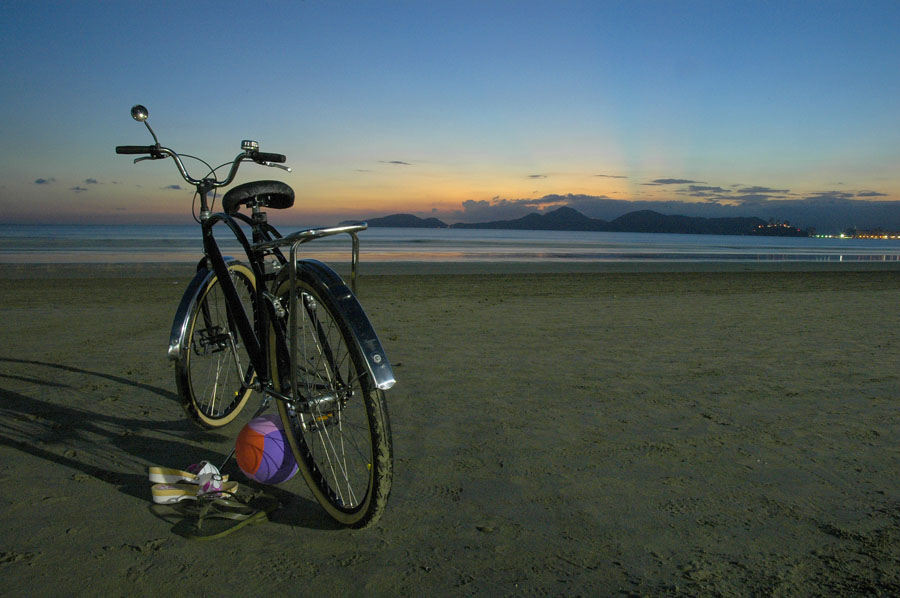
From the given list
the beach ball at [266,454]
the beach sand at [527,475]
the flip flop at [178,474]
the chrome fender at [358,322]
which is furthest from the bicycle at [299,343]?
the flip flop at [178,474]

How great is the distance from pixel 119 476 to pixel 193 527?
2.65 feet

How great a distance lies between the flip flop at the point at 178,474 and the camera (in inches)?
106

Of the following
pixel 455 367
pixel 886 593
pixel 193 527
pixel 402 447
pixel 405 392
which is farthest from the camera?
pixel 455 367

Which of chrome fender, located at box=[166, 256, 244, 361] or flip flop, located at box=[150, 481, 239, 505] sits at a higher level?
chrome fender, located at box=[166, 256, 244, 361]

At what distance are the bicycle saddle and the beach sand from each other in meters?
1.51

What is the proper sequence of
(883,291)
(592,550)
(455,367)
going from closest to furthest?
(592,550) → (455,367) → (883,291)

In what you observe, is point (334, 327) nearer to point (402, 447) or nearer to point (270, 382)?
point (270, 382)

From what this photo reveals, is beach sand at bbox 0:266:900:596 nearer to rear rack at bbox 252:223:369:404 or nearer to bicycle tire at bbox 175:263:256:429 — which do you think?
bicycle tire at bbox 175:263:256:429

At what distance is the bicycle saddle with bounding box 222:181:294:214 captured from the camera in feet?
10.3

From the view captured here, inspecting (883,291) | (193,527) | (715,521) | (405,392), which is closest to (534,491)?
(715,521)

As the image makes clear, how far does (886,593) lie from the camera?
2.00m

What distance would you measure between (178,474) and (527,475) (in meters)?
1.78

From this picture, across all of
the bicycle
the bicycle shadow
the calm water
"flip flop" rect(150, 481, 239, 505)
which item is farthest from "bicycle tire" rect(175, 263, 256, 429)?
the calm water

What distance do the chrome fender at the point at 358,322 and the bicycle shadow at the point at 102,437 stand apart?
0.83 meters
